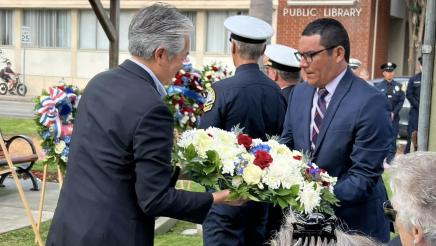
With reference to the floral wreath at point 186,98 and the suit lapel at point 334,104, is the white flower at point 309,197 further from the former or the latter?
the floral wreath at point 186,98

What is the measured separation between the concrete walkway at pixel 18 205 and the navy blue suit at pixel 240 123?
10.5 ft

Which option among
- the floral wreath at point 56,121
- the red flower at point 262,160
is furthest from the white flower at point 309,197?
the floral wreath at point 56,121

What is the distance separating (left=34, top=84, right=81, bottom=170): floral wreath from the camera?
534cm

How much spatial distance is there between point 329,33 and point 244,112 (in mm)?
900

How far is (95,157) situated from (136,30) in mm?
536

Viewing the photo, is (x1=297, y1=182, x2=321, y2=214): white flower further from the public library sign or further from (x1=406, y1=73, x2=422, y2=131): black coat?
the public library sign

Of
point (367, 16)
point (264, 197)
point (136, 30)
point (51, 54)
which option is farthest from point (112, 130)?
point (51, 54)

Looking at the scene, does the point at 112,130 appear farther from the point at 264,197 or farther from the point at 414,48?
the point at 414,48

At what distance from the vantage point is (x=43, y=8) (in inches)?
1212

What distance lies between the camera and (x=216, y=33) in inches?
1098

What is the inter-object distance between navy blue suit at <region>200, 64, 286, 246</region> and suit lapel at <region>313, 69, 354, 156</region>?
2.63 ft

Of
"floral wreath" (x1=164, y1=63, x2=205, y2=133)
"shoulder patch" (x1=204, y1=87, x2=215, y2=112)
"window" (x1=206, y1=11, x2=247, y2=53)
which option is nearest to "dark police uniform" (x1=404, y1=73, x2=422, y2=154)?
"floral wreath" (x1=164, y1=63, x2=205, y2=133)

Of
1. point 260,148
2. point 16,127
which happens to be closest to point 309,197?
point 260,148

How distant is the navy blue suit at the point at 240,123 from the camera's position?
3932 millimetres
